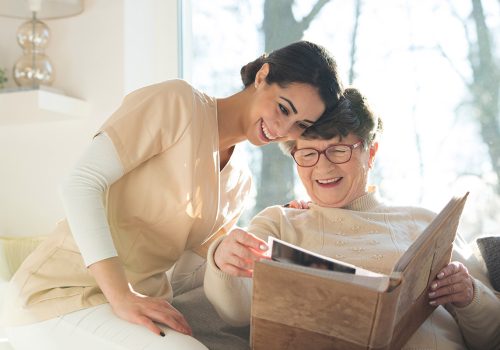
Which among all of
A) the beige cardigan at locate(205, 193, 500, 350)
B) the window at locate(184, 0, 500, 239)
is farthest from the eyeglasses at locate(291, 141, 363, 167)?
the window at locate(184, 0, 500, 239)

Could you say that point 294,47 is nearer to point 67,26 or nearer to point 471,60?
point 471,60

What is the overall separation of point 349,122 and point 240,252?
17.8 inches

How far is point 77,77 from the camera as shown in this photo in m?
2.40

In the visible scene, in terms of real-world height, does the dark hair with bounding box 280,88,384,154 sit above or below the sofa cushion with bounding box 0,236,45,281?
above

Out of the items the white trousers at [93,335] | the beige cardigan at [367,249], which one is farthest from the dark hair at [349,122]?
the white trousers at [93,335]

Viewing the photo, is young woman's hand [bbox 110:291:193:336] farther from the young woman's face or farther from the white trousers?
the young woman's face

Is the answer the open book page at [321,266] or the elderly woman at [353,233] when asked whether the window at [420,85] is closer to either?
the elderly woman at [353,233]

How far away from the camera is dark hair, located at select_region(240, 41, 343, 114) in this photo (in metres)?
1.41

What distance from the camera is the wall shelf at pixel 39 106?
88.8 inches

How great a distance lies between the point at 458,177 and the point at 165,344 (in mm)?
1056

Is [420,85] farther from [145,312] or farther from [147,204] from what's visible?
[145,312]

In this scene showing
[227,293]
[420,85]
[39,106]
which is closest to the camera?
[227,293]

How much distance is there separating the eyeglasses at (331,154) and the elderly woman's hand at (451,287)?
36cm

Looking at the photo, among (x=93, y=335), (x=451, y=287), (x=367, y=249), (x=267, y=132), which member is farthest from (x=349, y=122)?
(x=93, y=335)
